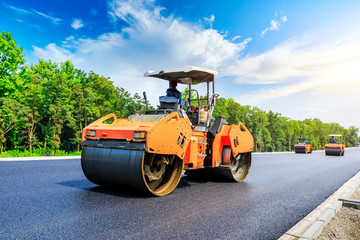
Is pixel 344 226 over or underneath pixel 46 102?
underneath

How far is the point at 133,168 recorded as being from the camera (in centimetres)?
403

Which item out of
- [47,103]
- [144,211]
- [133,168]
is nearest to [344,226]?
[144,211]

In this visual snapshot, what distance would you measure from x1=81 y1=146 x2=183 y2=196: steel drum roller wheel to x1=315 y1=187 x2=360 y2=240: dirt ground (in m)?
2.46

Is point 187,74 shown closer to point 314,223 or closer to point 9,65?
point 314,223

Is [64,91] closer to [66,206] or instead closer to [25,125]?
[25,125]

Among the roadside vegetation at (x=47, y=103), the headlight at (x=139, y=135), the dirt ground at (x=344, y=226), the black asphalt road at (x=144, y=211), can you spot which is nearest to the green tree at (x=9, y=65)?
the roadside vegetation at (x=47, y=103)

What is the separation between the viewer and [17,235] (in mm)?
2664

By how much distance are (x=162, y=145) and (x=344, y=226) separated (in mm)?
2812

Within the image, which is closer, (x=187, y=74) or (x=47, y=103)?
(x=187, y=74)

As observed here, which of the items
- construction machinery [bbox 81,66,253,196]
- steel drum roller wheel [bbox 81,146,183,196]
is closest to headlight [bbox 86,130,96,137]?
construction machinery [bbox 81,66,253,196]

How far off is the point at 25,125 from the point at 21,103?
2522 millimetres

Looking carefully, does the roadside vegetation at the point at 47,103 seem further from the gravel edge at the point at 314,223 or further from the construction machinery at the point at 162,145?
the gravel edge at the point at 314,223

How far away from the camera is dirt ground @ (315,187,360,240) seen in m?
3.16

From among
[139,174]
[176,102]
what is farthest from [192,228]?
[176,102]
